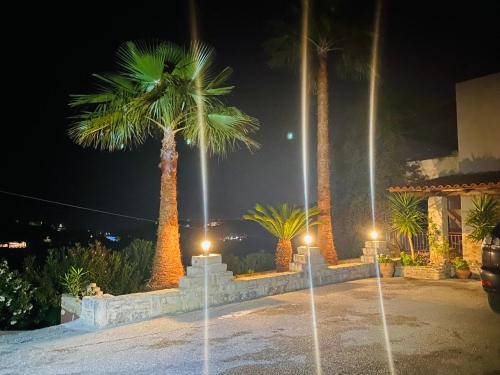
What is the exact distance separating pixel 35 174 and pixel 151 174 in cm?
800

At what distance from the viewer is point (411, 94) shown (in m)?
19.8

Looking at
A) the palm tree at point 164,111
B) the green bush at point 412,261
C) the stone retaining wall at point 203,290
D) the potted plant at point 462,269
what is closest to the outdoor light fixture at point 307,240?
the stone retaining wall at point 203,290

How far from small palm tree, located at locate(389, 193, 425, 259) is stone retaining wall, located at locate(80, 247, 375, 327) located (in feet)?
8.61

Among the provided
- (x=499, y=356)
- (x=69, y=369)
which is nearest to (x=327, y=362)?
(x=499, y=356)

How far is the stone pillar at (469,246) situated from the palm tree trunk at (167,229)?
824 cm

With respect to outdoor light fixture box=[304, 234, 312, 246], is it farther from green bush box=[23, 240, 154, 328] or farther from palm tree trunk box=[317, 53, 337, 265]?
green bush box=[23, 240, 154, 328]

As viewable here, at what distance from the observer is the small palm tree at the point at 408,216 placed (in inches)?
506

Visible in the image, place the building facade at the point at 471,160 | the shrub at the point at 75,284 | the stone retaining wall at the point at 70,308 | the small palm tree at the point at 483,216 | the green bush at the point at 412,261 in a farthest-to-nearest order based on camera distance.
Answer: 1. the green bush at the point at 412,261
2. the building facade at the point at 471,160
3. the small palm tree at the point at 483,216
4. the shrub at the point at 75,284
5. the stone retaining wall at the point at 70,308

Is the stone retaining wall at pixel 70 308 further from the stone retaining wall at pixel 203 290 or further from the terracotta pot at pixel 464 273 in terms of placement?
the terracotta pot at pixel 464 273

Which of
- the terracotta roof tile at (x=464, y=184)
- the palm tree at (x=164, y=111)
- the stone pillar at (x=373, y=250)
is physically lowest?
the stone pillar at (x=373, y=250)

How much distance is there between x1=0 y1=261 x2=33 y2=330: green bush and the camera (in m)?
8.86

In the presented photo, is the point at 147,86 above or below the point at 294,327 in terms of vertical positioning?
above

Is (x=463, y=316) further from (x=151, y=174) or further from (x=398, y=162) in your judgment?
(x=151, y=174)

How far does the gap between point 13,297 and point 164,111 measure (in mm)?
→ 5156
